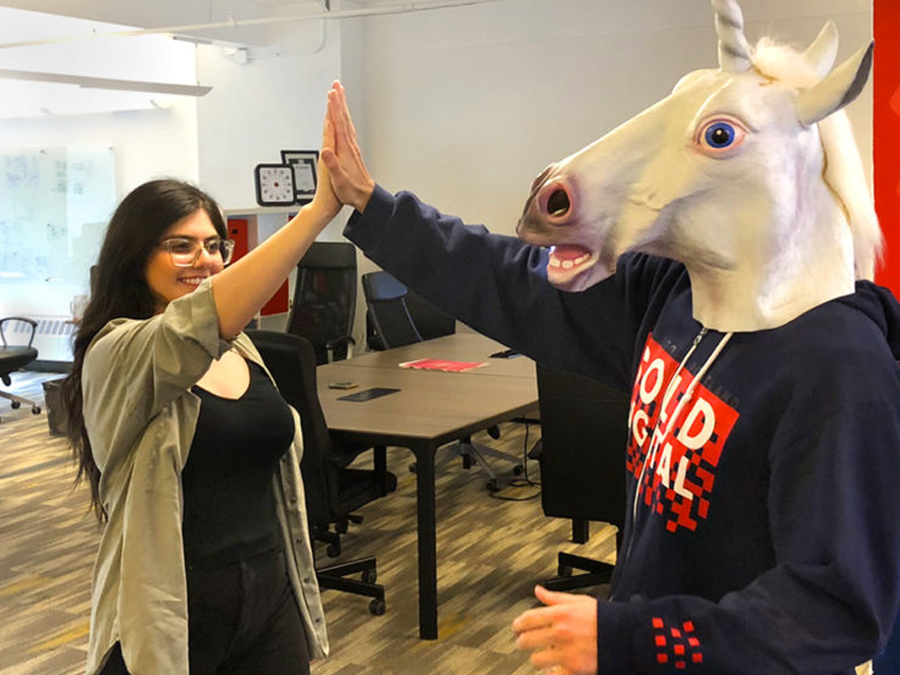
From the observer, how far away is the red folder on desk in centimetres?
481

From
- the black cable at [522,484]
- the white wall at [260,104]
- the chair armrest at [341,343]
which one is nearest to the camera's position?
the black cable at [522,484]

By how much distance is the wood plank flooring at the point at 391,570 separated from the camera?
11.2 feet

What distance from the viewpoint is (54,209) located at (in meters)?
8.81

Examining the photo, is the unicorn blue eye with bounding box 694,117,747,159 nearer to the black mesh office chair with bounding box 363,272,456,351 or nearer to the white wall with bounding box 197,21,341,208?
the black mesh office chair with bounding box 363,272,456,351

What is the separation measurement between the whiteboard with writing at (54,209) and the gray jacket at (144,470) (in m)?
7.11

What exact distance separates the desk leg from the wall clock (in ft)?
14.0

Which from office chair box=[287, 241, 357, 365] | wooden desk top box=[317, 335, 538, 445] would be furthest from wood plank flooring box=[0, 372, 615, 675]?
office chair box=[287, 241, 357, 365]

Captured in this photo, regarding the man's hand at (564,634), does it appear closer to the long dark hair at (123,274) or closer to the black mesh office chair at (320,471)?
the long dark hair at (123,274)

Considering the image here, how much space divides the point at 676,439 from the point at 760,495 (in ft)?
0.34

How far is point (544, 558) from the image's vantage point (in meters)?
4.31

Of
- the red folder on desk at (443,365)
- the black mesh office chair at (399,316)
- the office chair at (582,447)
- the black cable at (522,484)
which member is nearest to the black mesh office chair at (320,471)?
the office chair at (582,447)

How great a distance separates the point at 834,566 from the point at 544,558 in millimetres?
3447

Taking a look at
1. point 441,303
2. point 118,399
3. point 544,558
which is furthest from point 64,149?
point 441,303

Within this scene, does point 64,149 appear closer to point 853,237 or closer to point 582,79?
point 582,79
